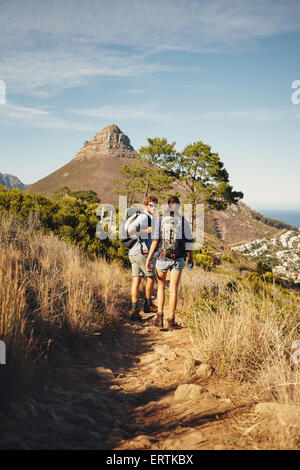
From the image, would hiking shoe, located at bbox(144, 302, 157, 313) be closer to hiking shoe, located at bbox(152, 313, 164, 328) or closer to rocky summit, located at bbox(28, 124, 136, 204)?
hiking shoe, located at bbox(152, 313, 164, 328)

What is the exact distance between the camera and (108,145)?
151500 mm

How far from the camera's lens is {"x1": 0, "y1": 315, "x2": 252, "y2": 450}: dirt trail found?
6.39 feet

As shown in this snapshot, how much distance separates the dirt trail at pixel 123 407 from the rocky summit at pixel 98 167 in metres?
80.8

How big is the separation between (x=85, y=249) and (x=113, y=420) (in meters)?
5.94

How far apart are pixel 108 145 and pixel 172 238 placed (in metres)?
155

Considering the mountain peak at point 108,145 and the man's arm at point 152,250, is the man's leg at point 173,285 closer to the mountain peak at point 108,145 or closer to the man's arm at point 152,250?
the man's arm at point 152,250

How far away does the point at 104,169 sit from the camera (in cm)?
12194

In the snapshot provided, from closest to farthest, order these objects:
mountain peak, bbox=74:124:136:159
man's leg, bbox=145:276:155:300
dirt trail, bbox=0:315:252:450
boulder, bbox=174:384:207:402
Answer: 1. dirt trail, bbox=0:315:252:450
2. boulder, bbox=174:384:207:402
3. man's leg, bbox=145:276:155:300
4. mountain peak, bbox=74:124:136:159

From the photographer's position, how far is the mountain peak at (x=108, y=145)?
145125 millimetres

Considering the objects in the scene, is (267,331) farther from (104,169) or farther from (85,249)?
(104,169)

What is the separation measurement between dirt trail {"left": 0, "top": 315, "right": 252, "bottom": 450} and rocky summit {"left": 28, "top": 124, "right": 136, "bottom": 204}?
80.8 m

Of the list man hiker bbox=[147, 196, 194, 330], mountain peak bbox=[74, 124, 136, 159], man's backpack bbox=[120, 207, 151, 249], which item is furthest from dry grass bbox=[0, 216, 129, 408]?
mountain peak bbox=[74, 124, 136, 159]

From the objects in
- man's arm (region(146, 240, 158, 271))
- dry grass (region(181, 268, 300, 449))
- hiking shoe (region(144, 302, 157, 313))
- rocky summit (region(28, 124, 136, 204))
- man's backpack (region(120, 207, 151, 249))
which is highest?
rocky summit (region(28, 124, 136, 204))
